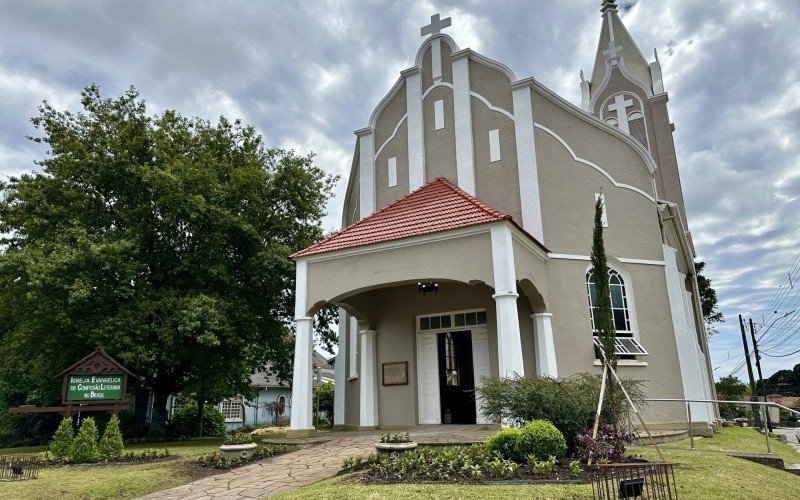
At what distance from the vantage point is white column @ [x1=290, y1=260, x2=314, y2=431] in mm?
13016

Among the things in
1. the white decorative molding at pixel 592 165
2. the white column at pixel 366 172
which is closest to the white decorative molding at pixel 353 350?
the white column at pixel 366 172

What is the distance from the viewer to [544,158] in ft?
49.5

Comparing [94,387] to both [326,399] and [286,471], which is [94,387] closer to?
[286,471]

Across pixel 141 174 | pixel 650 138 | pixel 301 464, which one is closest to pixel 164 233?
pixel 141 174

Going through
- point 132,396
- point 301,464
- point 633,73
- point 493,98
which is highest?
point 633,73

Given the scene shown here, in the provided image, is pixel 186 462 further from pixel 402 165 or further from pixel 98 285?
pixel 402 165

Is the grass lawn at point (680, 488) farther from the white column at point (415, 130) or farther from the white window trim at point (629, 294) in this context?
the white column at point (415, 130)

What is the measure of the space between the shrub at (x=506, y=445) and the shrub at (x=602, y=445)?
929mm

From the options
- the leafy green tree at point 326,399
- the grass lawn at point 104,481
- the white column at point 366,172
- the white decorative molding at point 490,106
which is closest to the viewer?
the grass lawn at point 104,481

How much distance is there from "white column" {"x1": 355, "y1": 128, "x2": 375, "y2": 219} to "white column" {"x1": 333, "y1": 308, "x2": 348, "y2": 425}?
3.42 metres

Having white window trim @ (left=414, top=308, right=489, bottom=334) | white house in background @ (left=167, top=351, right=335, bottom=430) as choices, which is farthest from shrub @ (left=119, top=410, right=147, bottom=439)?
white house in background @ (left=167, top=351, right=335, bottom=430)

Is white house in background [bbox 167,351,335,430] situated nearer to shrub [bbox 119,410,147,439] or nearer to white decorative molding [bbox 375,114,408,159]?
shrub [bbox 119,410,147,439]

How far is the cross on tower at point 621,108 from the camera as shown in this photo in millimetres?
24375

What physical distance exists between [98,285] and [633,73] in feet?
75.3
